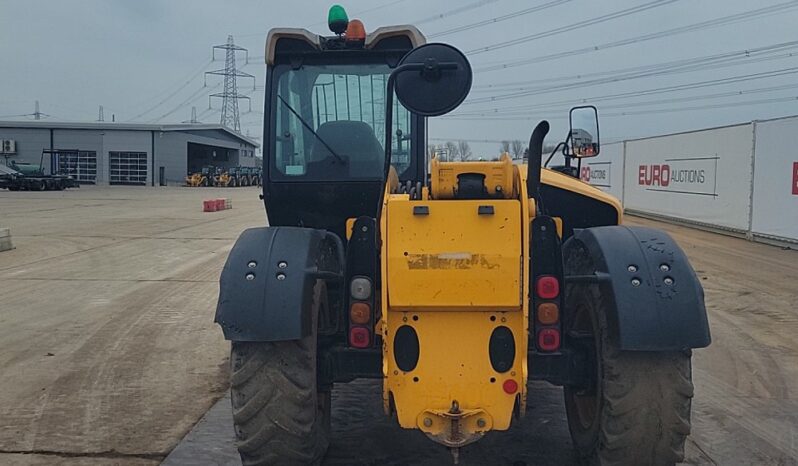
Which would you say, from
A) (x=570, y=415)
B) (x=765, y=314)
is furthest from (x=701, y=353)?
(x=570, y=415)

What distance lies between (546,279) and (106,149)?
2547 inches

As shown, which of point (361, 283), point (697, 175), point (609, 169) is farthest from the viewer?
point (609, 169)

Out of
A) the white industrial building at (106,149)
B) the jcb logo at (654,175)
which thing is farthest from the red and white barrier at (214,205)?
the white industrial building at (106,149)

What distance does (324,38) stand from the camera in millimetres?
5012

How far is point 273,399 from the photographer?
3578 millimetres

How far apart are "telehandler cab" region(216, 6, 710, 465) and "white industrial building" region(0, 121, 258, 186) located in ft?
196

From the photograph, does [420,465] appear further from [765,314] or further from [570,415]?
[765,314]

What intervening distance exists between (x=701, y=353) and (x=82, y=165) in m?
63.7

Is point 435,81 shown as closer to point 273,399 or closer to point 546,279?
point 546,279

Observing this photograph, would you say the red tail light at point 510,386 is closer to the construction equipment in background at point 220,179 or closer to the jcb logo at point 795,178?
the jcb logo at point 795,178

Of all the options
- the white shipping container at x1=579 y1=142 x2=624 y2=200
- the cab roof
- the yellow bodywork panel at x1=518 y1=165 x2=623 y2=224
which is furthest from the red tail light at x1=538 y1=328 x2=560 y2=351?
the white shipping container at x1=579 y1=142 x2=624 y2=200

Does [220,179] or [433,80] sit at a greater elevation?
[433,80]

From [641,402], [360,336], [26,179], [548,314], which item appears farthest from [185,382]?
[26,179]

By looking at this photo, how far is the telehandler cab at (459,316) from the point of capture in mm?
3355
